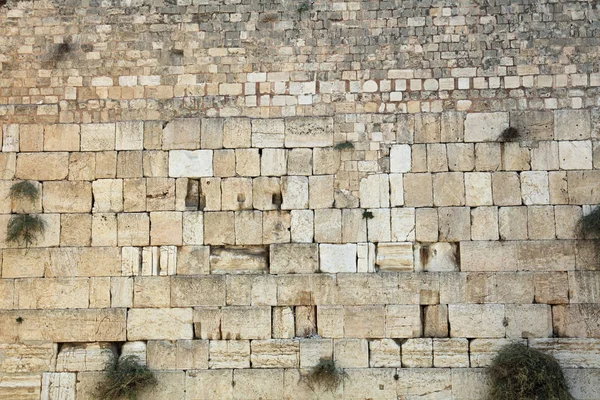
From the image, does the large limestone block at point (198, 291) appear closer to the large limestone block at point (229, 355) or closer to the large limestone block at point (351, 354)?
the large limestone block at point (229, 355)

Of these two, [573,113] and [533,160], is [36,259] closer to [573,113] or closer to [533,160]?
[533,160]

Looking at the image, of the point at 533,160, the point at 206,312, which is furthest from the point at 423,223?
Answer: the point at 206,312

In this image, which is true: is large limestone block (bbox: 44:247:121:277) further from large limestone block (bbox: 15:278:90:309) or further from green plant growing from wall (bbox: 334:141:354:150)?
green plant growing from wall (bbox: 334:141:354:150)

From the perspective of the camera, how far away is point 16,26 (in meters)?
7.77

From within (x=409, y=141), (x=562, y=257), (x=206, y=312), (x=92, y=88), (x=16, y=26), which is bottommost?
(x=206, y=312)

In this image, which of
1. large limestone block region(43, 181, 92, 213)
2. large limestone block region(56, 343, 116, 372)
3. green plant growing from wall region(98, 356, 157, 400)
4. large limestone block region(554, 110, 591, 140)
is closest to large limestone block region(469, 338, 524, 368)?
large limestone block region(554, 110, 591, 140)

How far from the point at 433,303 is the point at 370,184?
1.46 metres

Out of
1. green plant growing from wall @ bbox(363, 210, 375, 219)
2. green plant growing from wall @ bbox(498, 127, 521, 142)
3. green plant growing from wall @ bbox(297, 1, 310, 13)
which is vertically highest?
green plant growing from wall @ bbox(297, 1, 310, 13)

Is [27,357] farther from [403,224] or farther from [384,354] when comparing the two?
[403,224]

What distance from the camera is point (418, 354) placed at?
709 centimetres

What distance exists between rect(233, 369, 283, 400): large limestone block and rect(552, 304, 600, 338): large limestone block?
3.03 metres

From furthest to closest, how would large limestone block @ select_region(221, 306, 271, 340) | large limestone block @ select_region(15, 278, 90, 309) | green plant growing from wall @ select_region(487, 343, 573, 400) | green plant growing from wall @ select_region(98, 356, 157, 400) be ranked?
1. large limestone block @ select_region(15, 278, 90, 309)
2. large limestone block @ select_region(221, 306, 271, 340)
3. green plant growing from wall @ select_region(98, 356, 157, 400)
4. green plant growing from wall @ select_region(487, 343, 573, 400)

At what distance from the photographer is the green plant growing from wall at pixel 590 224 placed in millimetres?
7082

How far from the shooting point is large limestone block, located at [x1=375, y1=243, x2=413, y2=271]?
7254 mm
